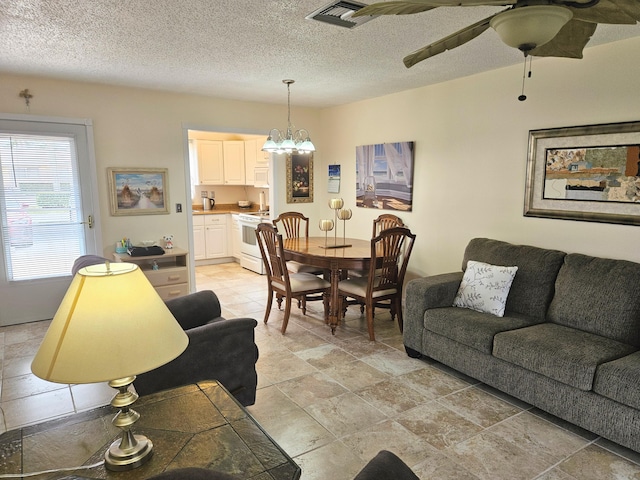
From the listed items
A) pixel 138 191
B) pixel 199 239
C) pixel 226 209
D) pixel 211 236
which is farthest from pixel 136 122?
pixel 226 209

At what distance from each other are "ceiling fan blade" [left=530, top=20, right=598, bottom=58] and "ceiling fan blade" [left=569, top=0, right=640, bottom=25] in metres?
0.24

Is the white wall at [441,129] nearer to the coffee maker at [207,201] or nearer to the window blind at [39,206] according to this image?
the window blind at [39,206]

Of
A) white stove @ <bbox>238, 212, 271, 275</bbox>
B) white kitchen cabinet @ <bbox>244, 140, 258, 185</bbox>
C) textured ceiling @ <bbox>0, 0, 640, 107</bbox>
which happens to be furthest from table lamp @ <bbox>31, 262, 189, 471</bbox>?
white kitchen cabinet @ <bbox>244, 140, 258, 185</bbox>

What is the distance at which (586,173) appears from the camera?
10.4 ft

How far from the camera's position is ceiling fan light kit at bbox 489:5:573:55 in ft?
4.16

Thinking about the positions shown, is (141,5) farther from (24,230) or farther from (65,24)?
(24,230)

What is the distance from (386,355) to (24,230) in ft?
12.2

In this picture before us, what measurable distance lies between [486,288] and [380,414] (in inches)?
51.4

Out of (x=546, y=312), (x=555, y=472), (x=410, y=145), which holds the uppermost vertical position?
(x=410, y=145)

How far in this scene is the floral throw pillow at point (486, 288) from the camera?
3160 mm

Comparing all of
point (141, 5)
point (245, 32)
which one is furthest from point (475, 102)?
point (141, 5)

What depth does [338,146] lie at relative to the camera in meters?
5.81

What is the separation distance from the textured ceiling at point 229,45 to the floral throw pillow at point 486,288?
1.69 meters

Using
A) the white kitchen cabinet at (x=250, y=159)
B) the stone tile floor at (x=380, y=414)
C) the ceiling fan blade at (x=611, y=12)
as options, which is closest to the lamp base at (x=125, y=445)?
the stone tile floor at (x=380, y=414)
